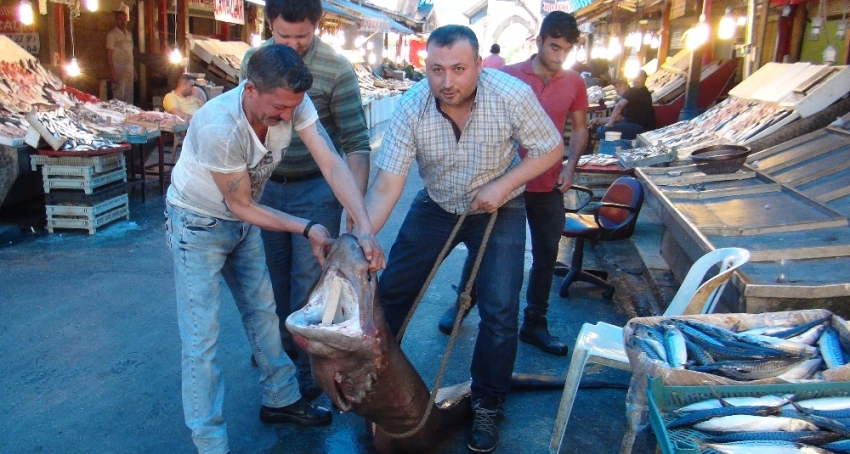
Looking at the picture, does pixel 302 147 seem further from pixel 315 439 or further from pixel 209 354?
pixel 315 439

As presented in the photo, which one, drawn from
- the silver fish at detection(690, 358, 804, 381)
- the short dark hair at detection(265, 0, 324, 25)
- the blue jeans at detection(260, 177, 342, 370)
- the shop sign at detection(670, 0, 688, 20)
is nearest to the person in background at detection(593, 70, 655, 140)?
the shop sign at detection(670, 0, 688, 20)

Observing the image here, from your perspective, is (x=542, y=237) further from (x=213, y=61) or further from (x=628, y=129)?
(x=213, y=61)

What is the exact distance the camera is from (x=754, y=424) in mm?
2236

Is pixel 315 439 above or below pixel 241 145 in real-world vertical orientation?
below

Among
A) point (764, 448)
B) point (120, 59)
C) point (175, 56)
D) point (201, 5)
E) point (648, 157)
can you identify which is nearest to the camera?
point (764, 448)

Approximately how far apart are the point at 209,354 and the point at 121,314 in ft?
8.07

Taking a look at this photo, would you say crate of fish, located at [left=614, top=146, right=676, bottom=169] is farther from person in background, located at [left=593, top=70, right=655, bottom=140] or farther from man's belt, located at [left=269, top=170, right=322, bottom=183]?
man's belt, located at [left=269, top=170, right=322, bottom=183]

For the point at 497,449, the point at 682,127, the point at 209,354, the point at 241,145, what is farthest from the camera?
the point at 682,127

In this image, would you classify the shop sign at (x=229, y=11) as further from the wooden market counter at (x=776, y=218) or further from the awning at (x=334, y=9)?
the wooden market counter at (x=776, y=218)

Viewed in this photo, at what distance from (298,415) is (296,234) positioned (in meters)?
0.99

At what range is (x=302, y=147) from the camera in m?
3.79

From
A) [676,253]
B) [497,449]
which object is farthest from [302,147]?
[676,253]

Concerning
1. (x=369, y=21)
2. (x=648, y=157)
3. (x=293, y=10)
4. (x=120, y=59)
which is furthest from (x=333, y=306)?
(x=369, y=21)

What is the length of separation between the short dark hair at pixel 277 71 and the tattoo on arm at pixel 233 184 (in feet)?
1.29
